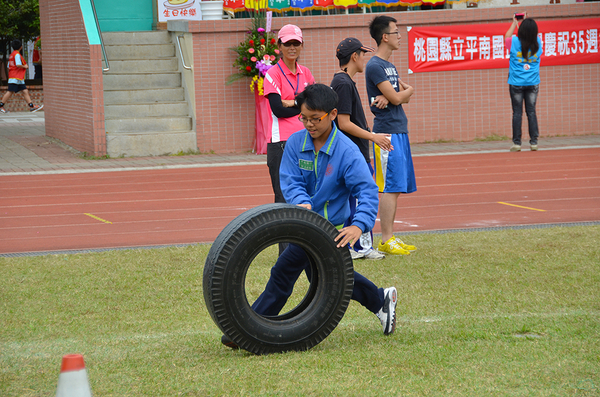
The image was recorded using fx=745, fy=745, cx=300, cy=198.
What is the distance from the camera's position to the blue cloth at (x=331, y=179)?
160 inches

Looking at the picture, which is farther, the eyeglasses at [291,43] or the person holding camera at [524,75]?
the person holding camera at [524,75]

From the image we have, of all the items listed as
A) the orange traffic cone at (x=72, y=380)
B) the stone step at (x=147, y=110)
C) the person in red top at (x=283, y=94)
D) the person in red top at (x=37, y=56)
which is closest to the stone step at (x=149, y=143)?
the stone step at (x=147, y=110)

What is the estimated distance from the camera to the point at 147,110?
14805mm

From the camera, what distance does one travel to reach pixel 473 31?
50.6ft

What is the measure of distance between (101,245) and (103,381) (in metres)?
4.08

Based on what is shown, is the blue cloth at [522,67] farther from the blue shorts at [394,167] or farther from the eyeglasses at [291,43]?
the eyeglasses at [291,43]

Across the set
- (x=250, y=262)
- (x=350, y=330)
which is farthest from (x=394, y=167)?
(x=250, y=262)

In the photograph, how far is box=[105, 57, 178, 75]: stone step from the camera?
15578 millimetres

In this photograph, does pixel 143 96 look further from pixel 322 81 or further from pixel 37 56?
pixel 37 56

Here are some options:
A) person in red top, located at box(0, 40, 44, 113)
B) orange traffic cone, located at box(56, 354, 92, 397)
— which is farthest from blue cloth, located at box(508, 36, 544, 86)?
person in red top, located at box(0, 40, 44, 113)

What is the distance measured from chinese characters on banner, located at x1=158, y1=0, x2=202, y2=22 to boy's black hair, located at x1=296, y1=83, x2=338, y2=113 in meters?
12.7

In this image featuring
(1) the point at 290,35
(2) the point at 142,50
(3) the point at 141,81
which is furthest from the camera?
(2) the point at 142,50

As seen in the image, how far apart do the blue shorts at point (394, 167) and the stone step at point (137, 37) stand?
35.6 ft

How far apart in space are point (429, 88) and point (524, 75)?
2.33 m
